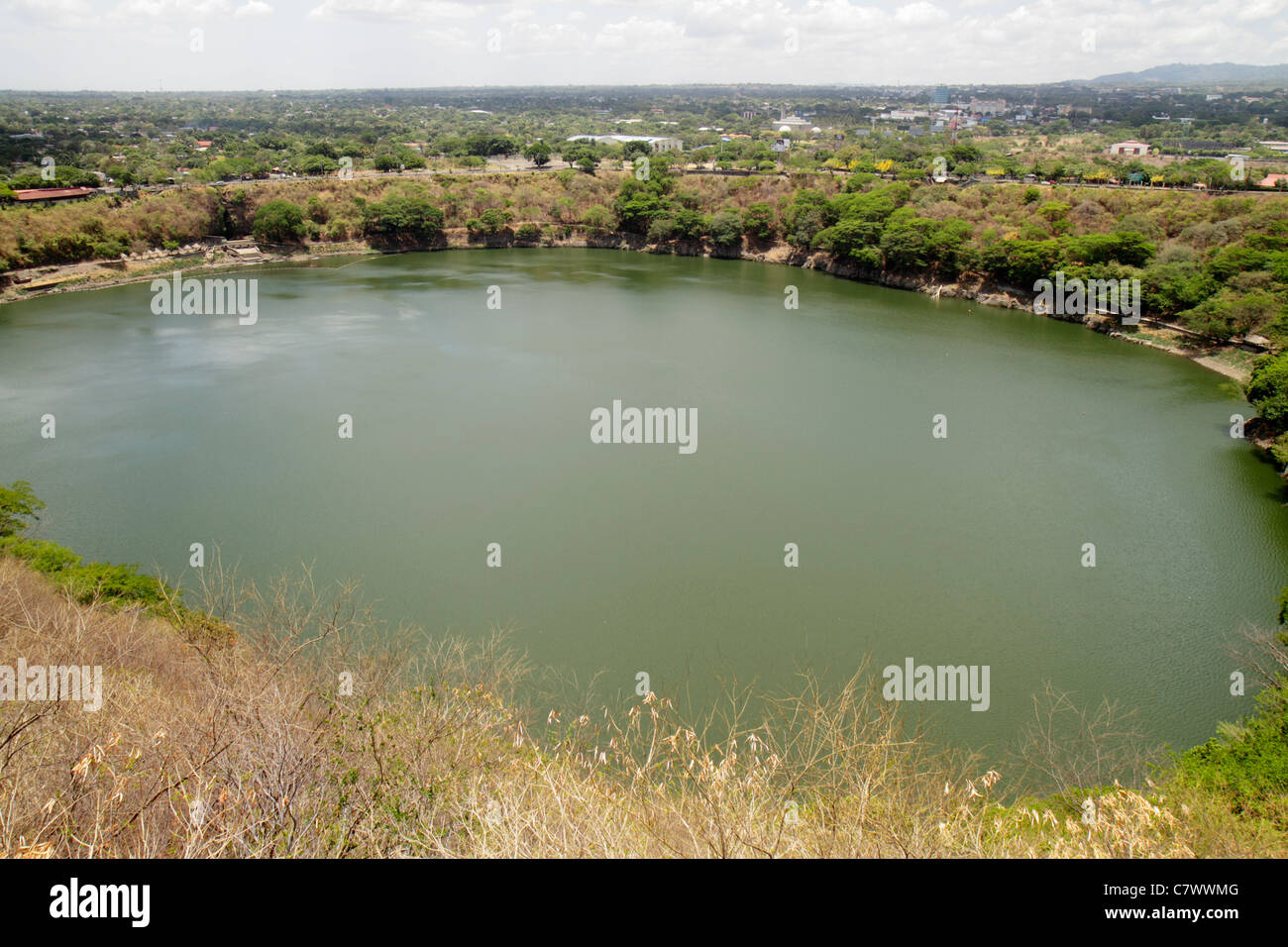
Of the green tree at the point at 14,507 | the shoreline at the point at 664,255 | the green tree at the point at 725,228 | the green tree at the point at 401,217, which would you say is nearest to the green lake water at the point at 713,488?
the green tree at the point at 14,507

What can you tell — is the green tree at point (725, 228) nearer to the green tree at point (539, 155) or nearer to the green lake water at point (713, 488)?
the green lake water at point (713, 488)

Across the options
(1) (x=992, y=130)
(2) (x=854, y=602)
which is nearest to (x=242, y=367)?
(2) (x=854, y=602)

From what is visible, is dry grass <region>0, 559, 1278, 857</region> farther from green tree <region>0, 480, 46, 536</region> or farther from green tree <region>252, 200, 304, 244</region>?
green tree <region>252, 200, 304, 244</region>

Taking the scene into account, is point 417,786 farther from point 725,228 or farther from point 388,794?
point 725,228

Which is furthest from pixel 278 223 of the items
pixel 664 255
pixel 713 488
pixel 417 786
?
pixel 417 786

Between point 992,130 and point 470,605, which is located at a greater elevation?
point 992,130

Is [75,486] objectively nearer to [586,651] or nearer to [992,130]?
[586,651]

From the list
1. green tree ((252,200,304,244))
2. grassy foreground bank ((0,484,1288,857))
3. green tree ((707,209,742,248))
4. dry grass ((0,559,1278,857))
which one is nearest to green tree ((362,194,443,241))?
green tree ((252,200,304,244))

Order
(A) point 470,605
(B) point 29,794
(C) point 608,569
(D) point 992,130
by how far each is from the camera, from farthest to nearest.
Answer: (D) point 992,130 < (C) point 608,569 < (A) point 470,605 < (B) point 29,794
